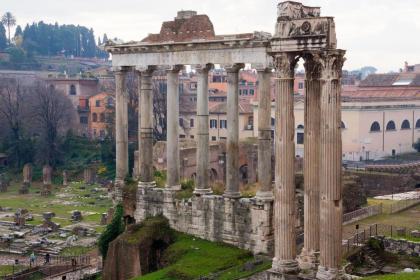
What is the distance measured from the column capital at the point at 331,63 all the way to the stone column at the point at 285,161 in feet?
3.22

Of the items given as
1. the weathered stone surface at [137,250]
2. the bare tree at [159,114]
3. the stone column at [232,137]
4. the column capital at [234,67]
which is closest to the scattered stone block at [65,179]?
the bare tree at [159,114]

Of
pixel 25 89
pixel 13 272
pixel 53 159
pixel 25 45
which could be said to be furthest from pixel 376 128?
pixel 25 45

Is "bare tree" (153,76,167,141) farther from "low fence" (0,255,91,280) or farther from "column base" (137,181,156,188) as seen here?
"column base" (137,181,156,188)

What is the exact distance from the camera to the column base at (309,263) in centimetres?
1508

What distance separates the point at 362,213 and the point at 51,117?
43.1 metres

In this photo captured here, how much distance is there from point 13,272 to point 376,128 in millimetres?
33546

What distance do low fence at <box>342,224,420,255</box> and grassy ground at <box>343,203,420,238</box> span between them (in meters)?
0.51

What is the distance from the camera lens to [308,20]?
14.5 metres

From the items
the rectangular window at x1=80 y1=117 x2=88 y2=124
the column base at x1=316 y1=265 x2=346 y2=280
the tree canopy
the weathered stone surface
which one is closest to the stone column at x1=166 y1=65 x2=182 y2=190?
the weathered stone surface

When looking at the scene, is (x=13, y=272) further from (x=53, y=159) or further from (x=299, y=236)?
(x=53, y=159)

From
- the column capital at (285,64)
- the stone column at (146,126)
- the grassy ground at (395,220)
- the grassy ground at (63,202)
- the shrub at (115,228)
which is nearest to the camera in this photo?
the column capital at (285,64)

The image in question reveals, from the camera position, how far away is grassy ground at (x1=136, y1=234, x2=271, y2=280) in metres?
19.7

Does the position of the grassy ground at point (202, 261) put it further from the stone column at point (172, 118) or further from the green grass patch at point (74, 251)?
the green grass patch at point (74, 251)

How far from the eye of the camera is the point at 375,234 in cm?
2192
